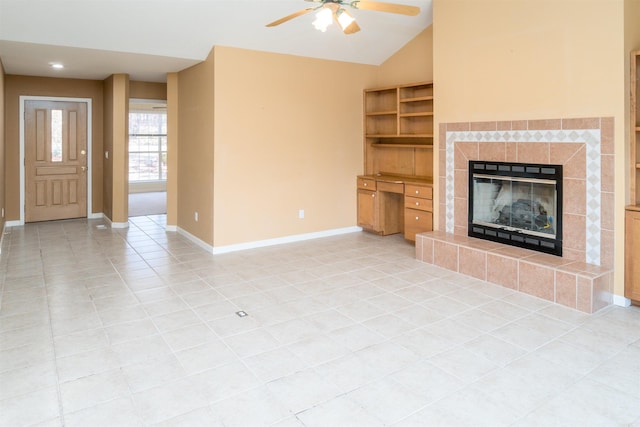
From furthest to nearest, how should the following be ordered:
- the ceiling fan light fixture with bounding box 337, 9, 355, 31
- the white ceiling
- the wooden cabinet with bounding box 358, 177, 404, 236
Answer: the wooden cabinet with bounding box 358, 177, 404, 236 < the white ceiling < the ceiling fan light fixture with bounding box 337, 9, 355, 31

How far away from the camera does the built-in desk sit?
555 centimetres

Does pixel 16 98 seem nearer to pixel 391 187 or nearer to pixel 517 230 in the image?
pixel 391 187

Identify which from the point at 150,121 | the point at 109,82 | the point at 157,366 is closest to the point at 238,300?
the point at 157,366

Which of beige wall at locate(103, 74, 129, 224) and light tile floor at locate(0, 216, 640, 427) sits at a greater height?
beige wall at locate(103, 74, 129, 224)

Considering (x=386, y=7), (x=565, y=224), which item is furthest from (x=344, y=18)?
(x=565, y=224)

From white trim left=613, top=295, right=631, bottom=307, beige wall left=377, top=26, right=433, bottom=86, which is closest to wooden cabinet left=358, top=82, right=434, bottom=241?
beige wall left=377, top=26, right=433, bottom=86

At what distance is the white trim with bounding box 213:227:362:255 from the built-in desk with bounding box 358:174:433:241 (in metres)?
0.32

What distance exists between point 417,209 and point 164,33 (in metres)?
3.51

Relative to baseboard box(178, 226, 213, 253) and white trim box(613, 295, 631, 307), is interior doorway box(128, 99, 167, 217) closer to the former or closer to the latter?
baseboard box(178, 226, 213, 253)

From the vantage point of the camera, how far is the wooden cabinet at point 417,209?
5469mm

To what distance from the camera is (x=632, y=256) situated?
Answer: 3.60 metres

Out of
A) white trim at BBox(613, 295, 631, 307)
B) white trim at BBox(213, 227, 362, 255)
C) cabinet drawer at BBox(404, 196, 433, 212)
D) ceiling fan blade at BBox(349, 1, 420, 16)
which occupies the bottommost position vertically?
white trim at BBox(613, 295, 631, 307)

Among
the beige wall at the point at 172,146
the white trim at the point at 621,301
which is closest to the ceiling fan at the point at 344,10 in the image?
the white trim at the point at 621,301

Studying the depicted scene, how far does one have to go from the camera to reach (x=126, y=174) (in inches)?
282
